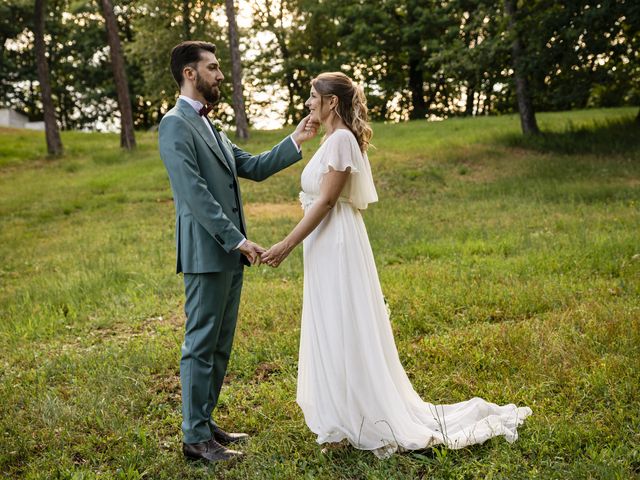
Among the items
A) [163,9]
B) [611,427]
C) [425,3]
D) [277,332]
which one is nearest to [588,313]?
[611,427]

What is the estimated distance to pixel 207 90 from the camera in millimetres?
4496

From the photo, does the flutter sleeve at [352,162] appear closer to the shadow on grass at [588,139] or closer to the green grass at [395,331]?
the green grass at [395,331]

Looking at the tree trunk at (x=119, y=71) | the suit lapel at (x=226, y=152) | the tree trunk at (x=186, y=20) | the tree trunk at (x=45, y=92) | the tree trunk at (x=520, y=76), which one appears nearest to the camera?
the suit lapel at (x=226, y=152)

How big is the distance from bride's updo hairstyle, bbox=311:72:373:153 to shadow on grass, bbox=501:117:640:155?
15.8 m

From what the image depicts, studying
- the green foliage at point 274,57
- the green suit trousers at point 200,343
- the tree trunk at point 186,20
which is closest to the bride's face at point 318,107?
the green suit trousers at point 200,343

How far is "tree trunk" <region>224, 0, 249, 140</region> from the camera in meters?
24.6

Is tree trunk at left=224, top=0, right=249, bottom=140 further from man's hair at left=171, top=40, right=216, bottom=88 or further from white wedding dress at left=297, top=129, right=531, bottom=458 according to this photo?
white wedding dress at left=297, top=129, right=531, bottom=458

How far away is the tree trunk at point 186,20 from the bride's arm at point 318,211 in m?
30.3

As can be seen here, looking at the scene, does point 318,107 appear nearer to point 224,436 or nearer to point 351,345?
point 351,345

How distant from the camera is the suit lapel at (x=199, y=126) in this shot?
439cm

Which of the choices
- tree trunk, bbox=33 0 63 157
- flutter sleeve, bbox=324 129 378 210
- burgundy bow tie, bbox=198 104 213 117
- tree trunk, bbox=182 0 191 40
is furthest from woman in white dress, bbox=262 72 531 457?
tree trunk, bbox=182 0 191 40

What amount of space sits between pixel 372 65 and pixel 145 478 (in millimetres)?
39647

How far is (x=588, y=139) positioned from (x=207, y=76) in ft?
57.8

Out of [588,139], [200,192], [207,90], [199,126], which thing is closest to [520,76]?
[588,139]
